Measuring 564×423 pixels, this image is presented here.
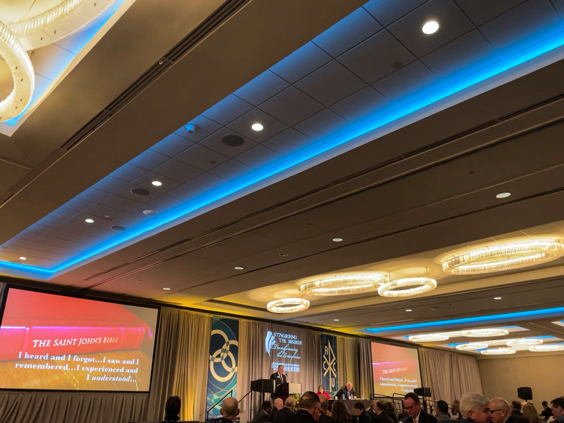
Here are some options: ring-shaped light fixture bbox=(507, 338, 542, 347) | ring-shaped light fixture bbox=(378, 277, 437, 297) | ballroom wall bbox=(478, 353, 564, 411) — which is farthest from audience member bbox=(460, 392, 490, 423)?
ballroom wall bbox=(478, 353, 564, 411)

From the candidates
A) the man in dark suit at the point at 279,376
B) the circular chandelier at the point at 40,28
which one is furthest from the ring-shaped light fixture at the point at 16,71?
the man in dark suit at the point at 279,376

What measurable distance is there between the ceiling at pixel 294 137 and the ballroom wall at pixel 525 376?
1883 centimetres

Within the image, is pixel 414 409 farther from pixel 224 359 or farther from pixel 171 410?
pixel 224 359

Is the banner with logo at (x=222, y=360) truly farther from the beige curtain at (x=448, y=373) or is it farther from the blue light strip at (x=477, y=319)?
the beige curtain at (x=448, y=373)

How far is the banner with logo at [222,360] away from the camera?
12547mm

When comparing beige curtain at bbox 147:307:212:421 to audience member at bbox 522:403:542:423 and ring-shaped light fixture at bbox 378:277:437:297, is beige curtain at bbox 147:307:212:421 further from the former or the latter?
audience member at bbox 522:403:542:423

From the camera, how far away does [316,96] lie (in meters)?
4.33

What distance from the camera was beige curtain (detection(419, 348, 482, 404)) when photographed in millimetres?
20047

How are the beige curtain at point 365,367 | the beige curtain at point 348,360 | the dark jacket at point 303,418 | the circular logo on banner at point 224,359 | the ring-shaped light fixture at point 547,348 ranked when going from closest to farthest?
the dark jacket at point 303,418
the circular logo on banner at point 224,359
the beige curtain at point 348,360
the beige curtain at point 365,367
the ring-shaped light fixture at point 547,348

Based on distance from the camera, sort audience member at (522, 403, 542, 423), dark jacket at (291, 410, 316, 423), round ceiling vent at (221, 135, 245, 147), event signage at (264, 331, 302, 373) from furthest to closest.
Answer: event signage at (264, 331, 302, 373)
audience member at (522, 403, 542, 423)
round ceiling vent at (221, 135, 245, 147)
dark jacket at (291, 410, 316, 423)

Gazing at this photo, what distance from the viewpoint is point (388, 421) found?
252 inches

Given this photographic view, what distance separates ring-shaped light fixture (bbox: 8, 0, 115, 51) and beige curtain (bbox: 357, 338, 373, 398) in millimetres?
16420

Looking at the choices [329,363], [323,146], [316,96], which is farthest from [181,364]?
[316,96]

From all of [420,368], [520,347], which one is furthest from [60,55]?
[520,347]
